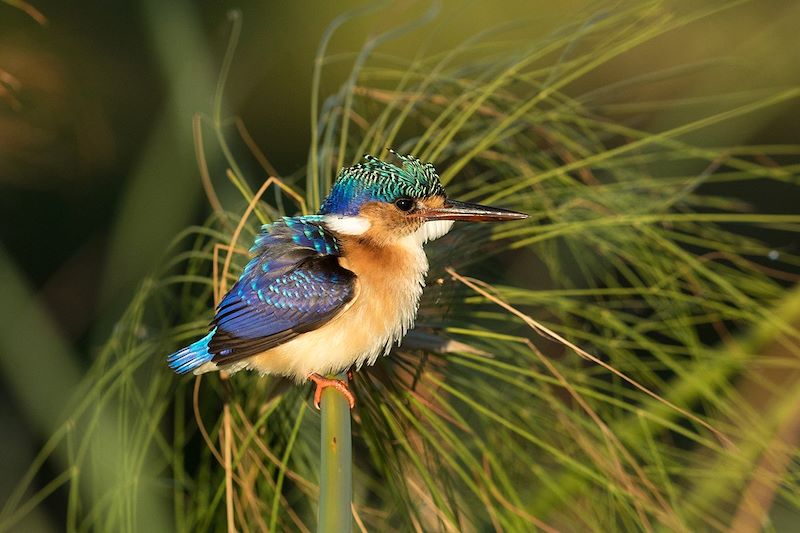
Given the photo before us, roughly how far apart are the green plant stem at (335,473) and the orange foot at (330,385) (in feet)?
0.56

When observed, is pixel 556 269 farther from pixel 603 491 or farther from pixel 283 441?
pixel 283 441

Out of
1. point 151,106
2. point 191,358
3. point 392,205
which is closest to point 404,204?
point 392,205

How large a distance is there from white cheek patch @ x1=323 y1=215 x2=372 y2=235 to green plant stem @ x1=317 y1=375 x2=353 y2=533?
64cm

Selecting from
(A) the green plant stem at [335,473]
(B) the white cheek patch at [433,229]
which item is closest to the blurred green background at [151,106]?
(B) the white cheek patch at [433,229]

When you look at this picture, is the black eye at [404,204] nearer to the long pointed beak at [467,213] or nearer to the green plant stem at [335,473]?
the long pointed beak at [467,213]

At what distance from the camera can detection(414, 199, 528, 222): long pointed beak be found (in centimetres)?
174

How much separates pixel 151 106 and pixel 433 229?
170 centimetres

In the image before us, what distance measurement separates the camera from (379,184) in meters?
1.95

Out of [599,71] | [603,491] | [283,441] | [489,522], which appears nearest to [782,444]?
[603,491]

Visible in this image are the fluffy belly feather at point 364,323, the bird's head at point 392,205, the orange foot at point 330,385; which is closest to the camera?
the orange foot at point 330,385

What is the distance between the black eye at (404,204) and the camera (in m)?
1.96

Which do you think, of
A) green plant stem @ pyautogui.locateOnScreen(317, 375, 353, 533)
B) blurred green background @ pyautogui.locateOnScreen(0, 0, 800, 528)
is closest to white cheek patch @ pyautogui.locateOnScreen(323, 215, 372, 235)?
blurred green background @ pyautogui.locateOnScreen(0, 0, 800, 528)

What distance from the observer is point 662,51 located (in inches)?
130

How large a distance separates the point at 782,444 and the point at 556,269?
0.70 metres
